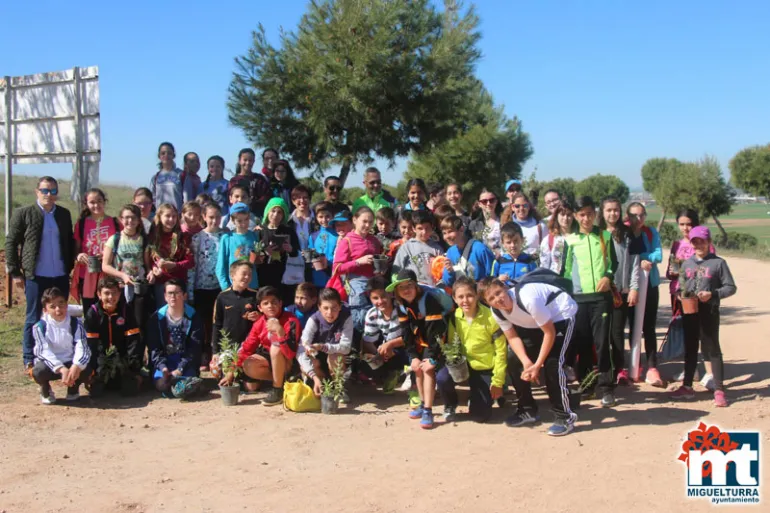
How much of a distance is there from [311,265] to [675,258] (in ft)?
12.1

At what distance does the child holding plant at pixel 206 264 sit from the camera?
697 centimetres

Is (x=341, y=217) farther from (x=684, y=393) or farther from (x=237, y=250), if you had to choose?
(x=684, y=393)

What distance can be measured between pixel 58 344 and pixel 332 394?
99.9 inches

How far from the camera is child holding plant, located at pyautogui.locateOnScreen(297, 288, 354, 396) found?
625 centimetres

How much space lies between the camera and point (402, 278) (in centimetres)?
614

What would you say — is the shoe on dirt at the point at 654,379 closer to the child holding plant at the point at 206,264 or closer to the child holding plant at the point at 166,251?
the child holding plant at the point at 206,264

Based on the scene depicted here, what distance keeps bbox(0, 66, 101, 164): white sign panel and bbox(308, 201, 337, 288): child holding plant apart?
14.1ft

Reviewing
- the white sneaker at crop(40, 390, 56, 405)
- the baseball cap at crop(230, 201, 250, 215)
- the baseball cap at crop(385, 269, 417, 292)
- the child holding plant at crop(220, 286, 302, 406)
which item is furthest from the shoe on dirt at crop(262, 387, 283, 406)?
the white sneaker at crop(40, 390, 56, 405)

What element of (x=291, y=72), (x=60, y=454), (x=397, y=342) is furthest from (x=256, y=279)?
(x=291, y=72)

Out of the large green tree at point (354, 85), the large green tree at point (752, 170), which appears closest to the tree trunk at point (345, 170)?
the large green tree at point (354, 85)

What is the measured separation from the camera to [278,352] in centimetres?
632

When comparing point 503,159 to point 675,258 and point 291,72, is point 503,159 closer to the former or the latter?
point 291,72

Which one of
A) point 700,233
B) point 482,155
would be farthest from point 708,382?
point 482,155

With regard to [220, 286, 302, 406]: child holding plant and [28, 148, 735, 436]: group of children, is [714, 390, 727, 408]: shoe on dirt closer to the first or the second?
[28, 148, 735, 436]: group of children
